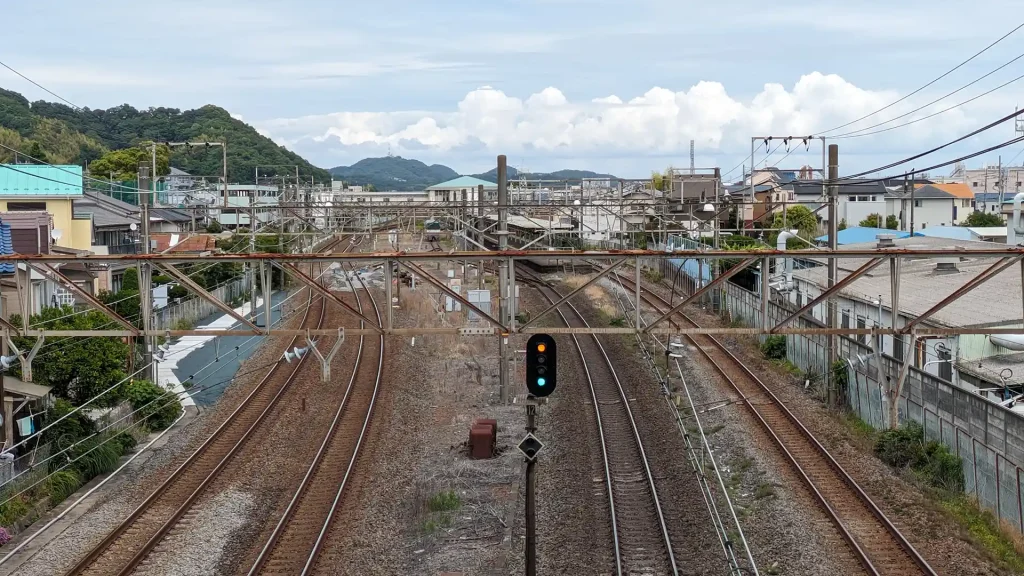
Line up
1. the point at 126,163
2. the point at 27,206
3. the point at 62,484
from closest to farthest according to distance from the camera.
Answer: the point at 62,484 → the point at 27,206 → the point at 126,163

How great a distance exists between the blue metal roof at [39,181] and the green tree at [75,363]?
12.6 metres

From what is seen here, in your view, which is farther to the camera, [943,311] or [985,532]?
[943,311]

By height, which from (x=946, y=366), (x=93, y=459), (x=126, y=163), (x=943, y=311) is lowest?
(x=93, y=459)

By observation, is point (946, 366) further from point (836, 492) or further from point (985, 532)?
point (985, 532)

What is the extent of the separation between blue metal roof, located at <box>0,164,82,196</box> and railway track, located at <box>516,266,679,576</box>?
15.5 meters

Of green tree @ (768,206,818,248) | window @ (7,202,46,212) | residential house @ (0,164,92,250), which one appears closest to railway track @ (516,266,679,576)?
residential house @ (0,164,92,250)

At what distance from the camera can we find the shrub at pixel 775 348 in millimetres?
20844

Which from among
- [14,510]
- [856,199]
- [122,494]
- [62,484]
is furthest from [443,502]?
[856,199]

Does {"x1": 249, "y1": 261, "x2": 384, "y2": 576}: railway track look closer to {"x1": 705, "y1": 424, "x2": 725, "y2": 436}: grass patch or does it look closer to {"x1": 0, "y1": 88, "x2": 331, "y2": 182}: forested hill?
{"x1": 705, "y1": 424, "x2": 725, "y2": 436}: grass patch

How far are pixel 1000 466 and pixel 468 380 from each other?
10.8 m

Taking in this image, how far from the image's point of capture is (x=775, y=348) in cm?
2098

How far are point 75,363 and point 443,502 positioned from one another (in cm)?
601

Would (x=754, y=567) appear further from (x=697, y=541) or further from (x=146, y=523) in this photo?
(x=146, y=523)

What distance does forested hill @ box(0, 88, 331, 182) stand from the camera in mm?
→ 67062
